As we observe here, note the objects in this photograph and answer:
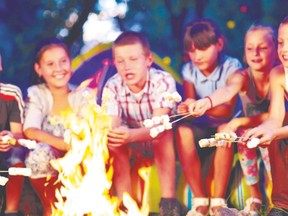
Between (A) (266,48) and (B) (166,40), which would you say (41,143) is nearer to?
(B) (166,40)

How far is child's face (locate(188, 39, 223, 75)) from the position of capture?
773cm

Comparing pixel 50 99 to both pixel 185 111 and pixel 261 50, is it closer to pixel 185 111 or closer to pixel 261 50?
pixel 185 111

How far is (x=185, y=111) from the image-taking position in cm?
775

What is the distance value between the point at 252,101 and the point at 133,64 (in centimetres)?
144

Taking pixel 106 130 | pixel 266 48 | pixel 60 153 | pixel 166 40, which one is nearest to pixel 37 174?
pixel 60 153

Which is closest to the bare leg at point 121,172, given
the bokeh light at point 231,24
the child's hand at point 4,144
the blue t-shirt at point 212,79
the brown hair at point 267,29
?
the blue t-shirt at point 212,79

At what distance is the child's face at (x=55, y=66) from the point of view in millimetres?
8055

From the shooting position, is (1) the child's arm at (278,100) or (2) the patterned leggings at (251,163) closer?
(1) the child's arm at (278,100)

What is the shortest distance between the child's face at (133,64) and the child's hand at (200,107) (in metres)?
0.68

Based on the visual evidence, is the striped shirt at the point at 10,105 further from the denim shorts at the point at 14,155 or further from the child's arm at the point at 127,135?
the child's arm at the point at 127,135

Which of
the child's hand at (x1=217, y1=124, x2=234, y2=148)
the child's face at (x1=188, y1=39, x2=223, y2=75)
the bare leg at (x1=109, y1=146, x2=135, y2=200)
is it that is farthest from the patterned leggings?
the bare leg at (x1=109, y1=146, x2=135, y2=200)

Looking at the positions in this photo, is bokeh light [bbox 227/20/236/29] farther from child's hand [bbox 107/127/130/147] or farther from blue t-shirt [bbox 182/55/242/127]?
child's hand [bbox 107/127/130/147]

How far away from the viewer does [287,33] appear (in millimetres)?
7441

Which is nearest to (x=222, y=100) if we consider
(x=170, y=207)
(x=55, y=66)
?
(x=170, y=207)
